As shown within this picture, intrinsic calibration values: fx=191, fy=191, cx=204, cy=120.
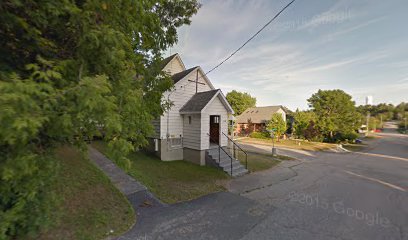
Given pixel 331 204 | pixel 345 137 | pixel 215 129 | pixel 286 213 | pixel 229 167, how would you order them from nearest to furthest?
pixel 286 213
pixel 331 204
pixel 229 167
pixel 215 129
pixel 345 137

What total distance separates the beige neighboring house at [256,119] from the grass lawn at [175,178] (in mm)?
27468

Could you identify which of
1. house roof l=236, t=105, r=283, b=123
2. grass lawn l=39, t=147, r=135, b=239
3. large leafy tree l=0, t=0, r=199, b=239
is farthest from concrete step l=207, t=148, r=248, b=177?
house roof l=236, t=105, r=283, b=123

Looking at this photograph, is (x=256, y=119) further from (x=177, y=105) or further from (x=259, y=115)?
(x=177, y=105)

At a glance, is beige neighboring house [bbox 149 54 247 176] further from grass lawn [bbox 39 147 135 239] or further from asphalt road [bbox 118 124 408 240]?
grass lawn [bbox 39 147 135 239]

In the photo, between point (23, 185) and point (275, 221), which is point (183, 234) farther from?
point (23, 185)

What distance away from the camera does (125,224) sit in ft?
15.5

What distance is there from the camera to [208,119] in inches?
430

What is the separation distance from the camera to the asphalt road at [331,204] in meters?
4.74

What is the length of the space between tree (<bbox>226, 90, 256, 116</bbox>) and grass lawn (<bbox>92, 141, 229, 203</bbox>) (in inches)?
1903

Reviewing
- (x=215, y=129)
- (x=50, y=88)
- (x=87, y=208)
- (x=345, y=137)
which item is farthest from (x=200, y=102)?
(x=345, y=137)

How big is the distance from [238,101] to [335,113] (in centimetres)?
3052

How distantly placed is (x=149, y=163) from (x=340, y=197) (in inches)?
337

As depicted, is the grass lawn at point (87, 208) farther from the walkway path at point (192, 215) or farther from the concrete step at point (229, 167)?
the concrete step at point (229, 167)

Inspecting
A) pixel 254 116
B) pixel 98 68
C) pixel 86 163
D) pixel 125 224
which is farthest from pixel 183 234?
pixel 254 116
